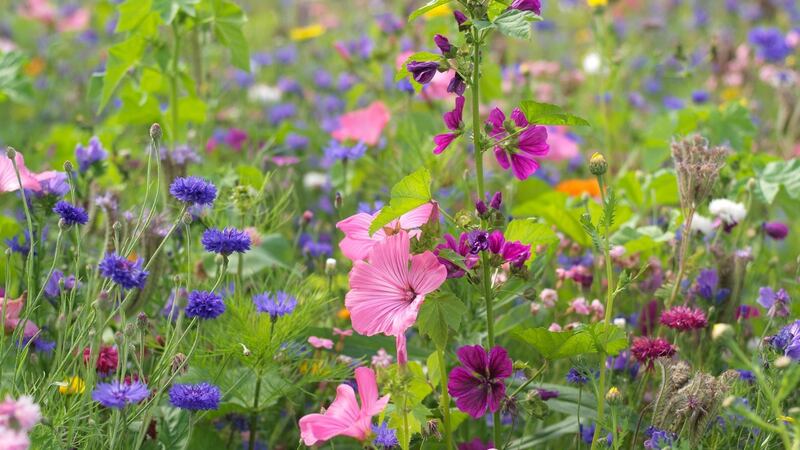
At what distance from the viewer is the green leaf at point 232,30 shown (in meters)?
1.84

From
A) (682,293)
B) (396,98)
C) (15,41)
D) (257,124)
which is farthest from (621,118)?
(15,41)

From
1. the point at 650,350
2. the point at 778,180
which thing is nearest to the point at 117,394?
the point at 650,350

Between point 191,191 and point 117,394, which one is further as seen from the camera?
point 191,191

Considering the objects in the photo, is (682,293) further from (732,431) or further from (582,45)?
(582,45)

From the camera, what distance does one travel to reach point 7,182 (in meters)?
1.40

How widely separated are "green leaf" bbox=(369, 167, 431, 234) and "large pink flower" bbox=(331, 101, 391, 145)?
1105mm

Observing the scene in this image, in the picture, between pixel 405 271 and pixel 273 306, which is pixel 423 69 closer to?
pixel 405 271

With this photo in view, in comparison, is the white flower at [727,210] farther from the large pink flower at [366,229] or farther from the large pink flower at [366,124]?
the large pink flower at [366,124]

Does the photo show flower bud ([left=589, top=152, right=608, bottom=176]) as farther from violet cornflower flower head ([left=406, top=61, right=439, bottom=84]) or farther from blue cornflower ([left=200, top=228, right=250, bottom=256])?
blue cornflower ([left=200, top=228, right=250, bottom=256])

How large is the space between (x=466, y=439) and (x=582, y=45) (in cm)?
329

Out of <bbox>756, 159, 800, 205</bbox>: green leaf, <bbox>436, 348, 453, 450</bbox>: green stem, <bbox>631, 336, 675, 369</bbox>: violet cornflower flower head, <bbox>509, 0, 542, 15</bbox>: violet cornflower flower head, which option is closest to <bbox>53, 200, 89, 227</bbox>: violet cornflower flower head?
<bbox>436, 348, 453, 450</bbox>: green stem

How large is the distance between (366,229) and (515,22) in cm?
33

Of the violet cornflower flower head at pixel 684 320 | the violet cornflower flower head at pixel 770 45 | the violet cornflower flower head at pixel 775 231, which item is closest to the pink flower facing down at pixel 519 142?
the violet cornflower flower head at pixel 684 320

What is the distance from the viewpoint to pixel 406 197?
1.17m
